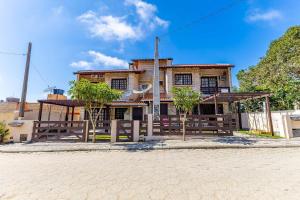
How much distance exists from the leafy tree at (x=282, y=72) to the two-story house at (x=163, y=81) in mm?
5236

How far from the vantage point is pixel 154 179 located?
4305 millimetres

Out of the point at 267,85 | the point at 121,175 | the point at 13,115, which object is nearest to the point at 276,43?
the point at 267,85

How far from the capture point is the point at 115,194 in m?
3.47

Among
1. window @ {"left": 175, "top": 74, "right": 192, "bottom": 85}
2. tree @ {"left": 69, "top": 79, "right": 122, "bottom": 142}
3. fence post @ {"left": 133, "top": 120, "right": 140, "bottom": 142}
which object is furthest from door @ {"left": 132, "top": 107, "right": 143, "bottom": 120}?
tree @ {"left": 69, "top": 79, "right": 122, "bottom": 142}

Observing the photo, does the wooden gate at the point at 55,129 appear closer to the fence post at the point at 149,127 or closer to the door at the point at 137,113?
the fence post at the point at 149,127

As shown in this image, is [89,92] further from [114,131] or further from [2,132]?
[2,132]

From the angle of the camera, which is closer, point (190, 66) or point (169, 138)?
point (169, 138)

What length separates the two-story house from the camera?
18.4 metres

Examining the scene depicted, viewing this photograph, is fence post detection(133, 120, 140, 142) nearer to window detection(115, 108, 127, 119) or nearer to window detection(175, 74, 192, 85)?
window detection(115, 108, 127, 119)

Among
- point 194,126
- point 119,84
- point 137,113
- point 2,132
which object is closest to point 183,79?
point 137,113

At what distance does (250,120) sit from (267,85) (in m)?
6.15

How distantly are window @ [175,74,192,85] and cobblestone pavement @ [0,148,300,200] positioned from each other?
529 inches

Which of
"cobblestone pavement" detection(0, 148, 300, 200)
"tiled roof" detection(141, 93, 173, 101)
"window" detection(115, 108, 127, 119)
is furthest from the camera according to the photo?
"window" detection(115, 108, 127, 119)

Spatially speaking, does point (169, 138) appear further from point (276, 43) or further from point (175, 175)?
point (276, 43)
